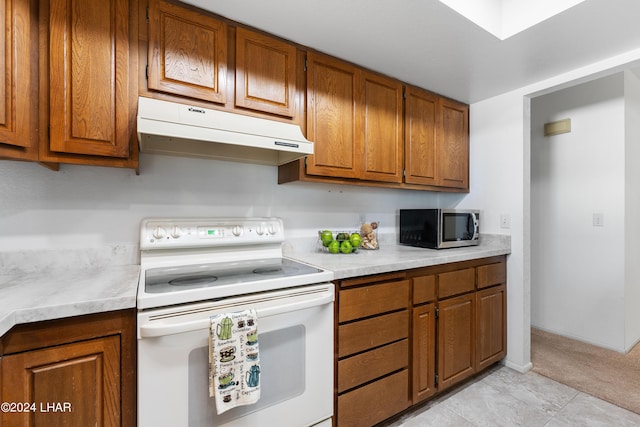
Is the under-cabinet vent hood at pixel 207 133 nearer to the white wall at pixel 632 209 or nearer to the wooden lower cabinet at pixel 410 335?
the wooden lower cabinet at pixel 410 335

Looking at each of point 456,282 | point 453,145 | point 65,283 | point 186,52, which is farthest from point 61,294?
point 453,145

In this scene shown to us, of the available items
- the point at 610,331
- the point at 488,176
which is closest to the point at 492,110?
the point at 488,176

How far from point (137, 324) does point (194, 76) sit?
109 cm

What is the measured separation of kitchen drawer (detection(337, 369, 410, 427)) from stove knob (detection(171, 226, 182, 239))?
1.12 meters

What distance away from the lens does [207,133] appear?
1225 millimetres

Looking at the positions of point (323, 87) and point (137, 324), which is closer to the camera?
point (137, 324)

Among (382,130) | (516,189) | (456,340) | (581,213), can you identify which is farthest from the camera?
(581,213)

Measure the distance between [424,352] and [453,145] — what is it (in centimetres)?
162

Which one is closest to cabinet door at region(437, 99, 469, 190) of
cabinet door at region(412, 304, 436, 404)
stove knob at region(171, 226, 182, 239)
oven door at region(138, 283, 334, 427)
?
cabinet door at region(412, 304, 436, 404)

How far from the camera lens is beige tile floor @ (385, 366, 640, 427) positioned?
64.8 inches

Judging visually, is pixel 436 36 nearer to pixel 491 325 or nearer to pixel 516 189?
pixel 516 189

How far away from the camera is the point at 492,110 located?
2.42 metres

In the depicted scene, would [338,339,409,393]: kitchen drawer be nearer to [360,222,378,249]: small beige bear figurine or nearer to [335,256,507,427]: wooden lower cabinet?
[335,256,507,427]: wooden lower cabinet

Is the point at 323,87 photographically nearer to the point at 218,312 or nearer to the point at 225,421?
the point at 218,312
